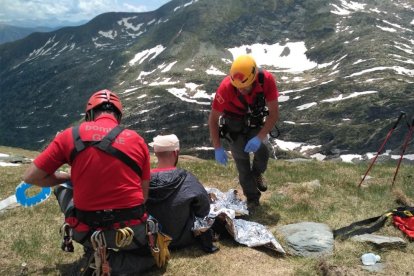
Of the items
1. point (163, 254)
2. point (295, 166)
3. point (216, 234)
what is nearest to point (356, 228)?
point (216, 234)

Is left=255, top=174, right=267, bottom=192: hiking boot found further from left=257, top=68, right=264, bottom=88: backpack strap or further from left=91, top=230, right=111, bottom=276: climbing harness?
left=91, top=230, right=111, bottom=276: climbing harness

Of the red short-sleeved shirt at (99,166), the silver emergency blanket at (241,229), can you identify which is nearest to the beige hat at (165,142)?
the red short-sleeved shirt at (99,166)

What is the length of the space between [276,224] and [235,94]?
3884 mm

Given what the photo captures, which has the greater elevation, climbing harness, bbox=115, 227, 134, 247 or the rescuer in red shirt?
the rescuer in red shirt

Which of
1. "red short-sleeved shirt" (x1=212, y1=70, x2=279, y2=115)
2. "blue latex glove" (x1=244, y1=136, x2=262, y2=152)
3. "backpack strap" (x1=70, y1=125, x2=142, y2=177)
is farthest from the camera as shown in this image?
"blue latex glove" (x1=244, y1=136, x2=262, y2=152)

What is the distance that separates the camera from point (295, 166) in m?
21.9

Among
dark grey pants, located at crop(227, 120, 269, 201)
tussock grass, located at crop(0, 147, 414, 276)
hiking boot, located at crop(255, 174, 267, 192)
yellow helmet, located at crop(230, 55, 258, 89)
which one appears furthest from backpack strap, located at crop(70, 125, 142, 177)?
hiking boot, located at crop(255, 174, 267, 192)

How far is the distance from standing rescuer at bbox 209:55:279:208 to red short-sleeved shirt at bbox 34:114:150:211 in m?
4.11

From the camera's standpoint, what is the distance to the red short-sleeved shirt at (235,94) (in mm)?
11492

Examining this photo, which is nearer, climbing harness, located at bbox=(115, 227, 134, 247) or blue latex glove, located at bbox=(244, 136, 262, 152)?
climbing harness, located at bbox=(115, 227, 134, 247)

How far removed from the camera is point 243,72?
1086 centimetres

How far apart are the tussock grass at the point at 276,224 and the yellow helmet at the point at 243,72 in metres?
3.98

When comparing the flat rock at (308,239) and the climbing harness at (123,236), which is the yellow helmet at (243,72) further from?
the climbing harness at (123,236)

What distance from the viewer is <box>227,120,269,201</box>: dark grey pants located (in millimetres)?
12461
